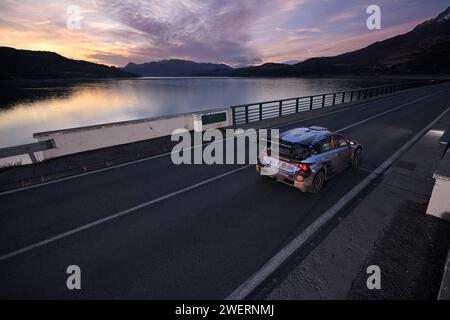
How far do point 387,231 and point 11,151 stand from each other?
11910mm

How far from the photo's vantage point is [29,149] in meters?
8.43

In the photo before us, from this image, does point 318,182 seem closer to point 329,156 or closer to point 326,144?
point 329,156

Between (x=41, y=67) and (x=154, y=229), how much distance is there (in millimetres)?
208967

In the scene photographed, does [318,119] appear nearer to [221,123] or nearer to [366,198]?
[221,123]

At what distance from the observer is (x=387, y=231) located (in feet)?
15.0

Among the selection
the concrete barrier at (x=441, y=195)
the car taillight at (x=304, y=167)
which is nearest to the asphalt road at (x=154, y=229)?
the car taillight at (x=304, y=167)

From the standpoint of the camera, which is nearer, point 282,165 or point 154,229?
point 154,229

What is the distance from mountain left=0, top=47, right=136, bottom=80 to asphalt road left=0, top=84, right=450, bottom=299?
591 ft

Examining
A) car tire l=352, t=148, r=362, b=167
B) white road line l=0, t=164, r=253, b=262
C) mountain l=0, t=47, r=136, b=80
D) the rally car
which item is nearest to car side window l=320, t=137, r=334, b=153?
the rally car

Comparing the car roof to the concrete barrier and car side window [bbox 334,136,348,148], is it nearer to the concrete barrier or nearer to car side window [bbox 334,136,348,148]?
car side window [bbox 334,136,348,148]

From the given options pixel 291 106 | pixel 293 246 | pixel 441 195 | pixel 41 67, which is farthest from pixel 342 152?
pixel 41 67

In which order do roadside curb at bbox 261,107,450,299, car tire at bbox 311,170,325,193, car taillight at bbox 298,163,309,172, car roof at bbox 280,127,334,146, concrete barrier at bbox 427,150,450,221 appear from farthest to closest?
car roof at bbox 280,127,334,146 < car tire at bbox 311,170,325,193 < car taillight at bbox 298,163,309,172 < concrete barrier at bbox 427,150,450,221 < roadside curb at bbox 261,107,450,299

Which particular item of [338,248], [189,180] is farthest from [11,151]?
[338,248]

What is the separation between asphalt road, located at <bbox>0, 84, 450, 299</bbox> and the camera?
3652 millimetres
